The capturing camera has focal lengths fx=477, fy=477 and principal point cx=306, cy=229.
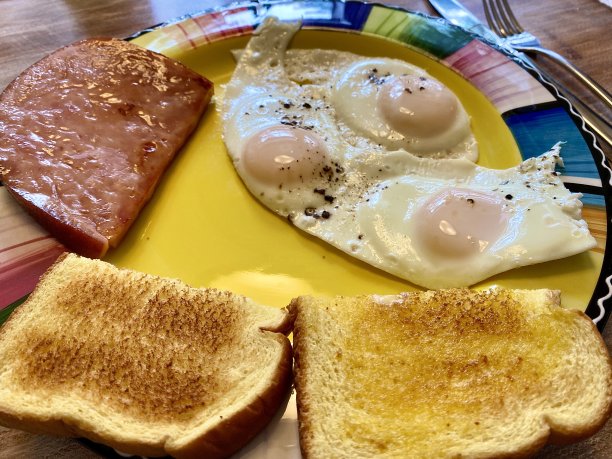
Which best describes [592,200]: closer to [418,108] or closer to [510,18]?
[418,108]

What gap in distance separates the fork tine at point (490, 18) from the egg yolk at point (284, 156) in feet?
5.85

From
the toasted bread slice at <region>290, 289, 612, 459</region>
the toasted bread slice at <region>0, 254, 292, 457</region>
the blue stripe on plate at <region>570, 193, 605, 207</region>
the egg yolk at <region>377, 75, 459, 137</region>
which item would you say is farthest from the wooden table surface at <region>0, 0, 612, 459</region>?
the toasted bread slice at <region>0, 254, 292, 457</region>

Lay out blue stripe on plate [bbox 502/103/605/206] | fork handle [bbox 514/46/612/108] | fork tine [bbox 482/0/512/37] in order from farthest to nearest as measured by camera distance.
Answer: fork tine [bbox 482/0/512/37], fork handle [bbox 514/46/612/108], blue stripe on plate [bbox 502/103/605/206]

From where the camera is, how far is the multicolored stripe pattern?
2166 mm

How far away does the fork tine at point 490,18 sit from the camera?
11.3ft

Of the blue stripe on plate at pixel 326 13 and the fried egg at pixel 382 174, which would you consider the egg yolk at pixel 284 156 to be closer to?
the fried egg at pixel 382 174

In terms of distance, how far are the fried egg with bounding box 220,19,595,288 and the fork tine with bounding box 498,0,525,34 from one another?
99cm

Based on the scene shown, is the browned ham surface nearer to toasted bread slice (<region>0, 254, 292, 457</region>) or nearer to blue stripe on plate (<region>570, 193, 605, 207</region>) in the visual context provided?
toasted bread slice (<region>0, 254, 292, 457</region>)

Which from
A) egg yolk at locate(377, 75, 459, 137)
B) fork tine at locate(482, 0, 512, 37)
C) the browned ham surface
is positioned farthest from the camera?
fork tine at locate(482, 0, 512, 37)

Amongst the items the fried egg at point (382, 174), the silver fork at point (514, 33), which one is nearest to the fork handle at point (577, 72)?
the silver fork at point (514, 33)

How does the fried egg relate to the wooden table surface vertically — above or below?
below

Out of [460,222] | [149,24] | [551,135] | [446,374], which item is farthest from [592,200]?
[149,24]

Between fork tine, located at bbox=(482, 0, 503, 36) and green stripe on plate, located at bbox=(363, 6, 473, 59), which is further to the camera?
fork tine, located at bbox=(482, 0, 503, 36)

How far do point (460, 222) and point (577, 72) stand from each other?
1581 millimetres
